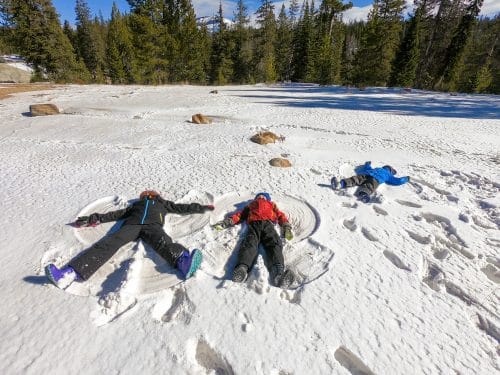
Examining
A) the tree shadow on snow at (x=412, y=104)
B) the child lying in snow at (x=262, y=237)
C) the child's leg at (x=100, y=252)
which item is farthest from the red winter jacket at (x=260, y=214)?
the tree shadow on snow at (x=412, y=104)

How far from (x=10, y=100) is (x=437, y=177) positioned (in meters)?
20.0

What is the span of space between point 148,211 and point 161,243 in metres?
0.81

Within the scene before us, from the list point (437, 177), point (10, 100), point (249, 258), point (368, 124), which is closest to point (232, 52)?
point (10, 100)

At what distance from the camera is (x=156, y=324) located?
2.71 meters

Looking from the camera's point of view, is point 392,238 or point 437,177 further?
point 437,177

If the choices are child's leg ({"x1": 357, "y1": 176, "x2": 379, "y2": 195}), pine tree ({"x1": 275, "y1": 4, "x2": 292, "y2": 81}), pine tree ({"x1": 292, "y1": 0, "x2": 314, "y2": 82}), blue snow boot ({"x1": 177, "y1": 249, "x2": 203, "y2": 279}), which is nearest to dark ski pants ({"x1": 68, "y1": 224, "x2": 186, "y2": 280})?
blue snow boot ({"x1": 177, "y1": 249, "x2": 203, "y2": 279})

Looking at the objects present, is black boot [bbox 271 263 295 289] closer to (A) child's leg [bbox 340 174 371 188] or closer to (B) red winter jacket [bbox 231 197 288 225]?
(B) red winter jacket [bbox 231 197 288 225]

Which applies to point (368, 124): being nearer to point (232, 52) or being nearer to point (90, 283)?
point (90, 283)

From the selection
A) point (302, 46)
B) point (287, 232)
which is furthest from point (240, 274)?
point (302, 46)

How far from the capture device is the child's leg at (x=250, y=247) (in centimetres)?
342

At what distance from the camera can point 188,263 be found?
329 centimetres

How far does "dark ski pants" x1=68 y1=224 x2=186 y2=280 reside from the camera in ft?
10.5

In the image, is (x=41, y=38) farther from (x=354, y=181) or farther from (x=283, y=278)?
(x=283, y=278)

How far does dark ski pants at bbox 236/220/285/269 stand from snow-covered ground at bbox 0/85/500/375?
0.55 ft
